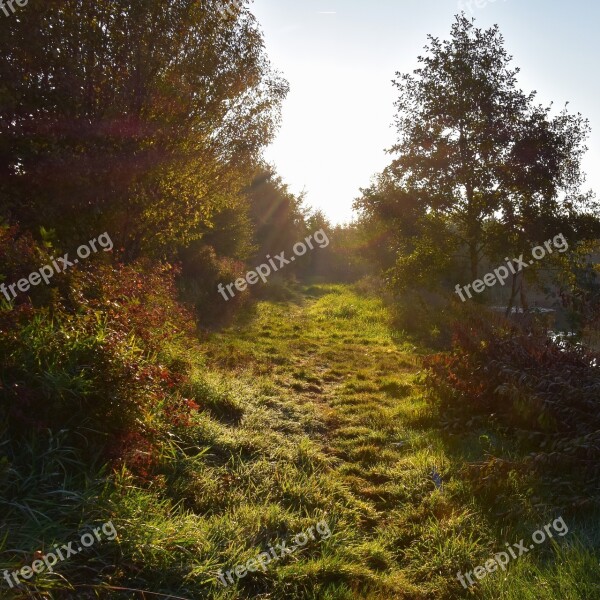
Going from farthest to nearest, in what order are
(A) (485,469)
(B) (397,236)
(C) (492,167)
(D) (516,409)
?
1. (B) (397,236)
2. (C) (492,167)
3. (D) (516,409)
4. (A) (485,469)

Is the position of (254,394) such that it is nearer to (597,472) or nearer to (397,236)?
(597,472)

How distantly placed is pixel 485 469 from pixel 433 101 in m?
13.1

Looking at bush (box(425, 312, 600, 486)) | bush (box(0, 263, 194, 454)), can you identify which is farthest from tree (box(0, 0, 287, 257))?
bush (box(425, 312, 600, 486))

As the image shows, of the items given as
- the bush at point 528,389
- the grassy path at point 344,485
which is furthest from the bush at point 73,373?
the bush at point 528,389

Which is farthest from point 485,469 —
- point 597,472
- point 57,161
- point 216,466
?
point 57,161

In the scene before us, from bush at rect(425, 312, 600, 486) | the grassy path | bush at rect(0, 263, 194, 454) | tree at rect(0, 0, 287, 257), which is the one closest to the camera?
the grassy path

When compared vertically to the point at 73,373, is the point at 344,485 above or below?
below

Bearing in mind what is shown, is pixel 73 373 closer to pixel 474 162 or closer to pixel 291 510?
pixel 291 510

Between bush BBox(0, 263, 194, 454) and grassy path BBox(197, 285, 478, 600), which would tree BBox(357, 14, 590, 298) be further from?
bush BBox(0, 263, 194, 454)

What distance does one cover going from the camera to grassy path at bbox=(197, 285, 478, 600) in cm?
355

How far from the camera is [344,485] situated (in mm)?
5023

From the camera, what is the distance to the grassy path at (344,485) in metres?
3.55

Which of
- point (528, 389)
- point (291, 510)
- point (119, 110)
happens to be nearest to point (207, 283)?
point (119, 110)

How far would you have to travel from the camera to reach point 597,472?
4062mm
